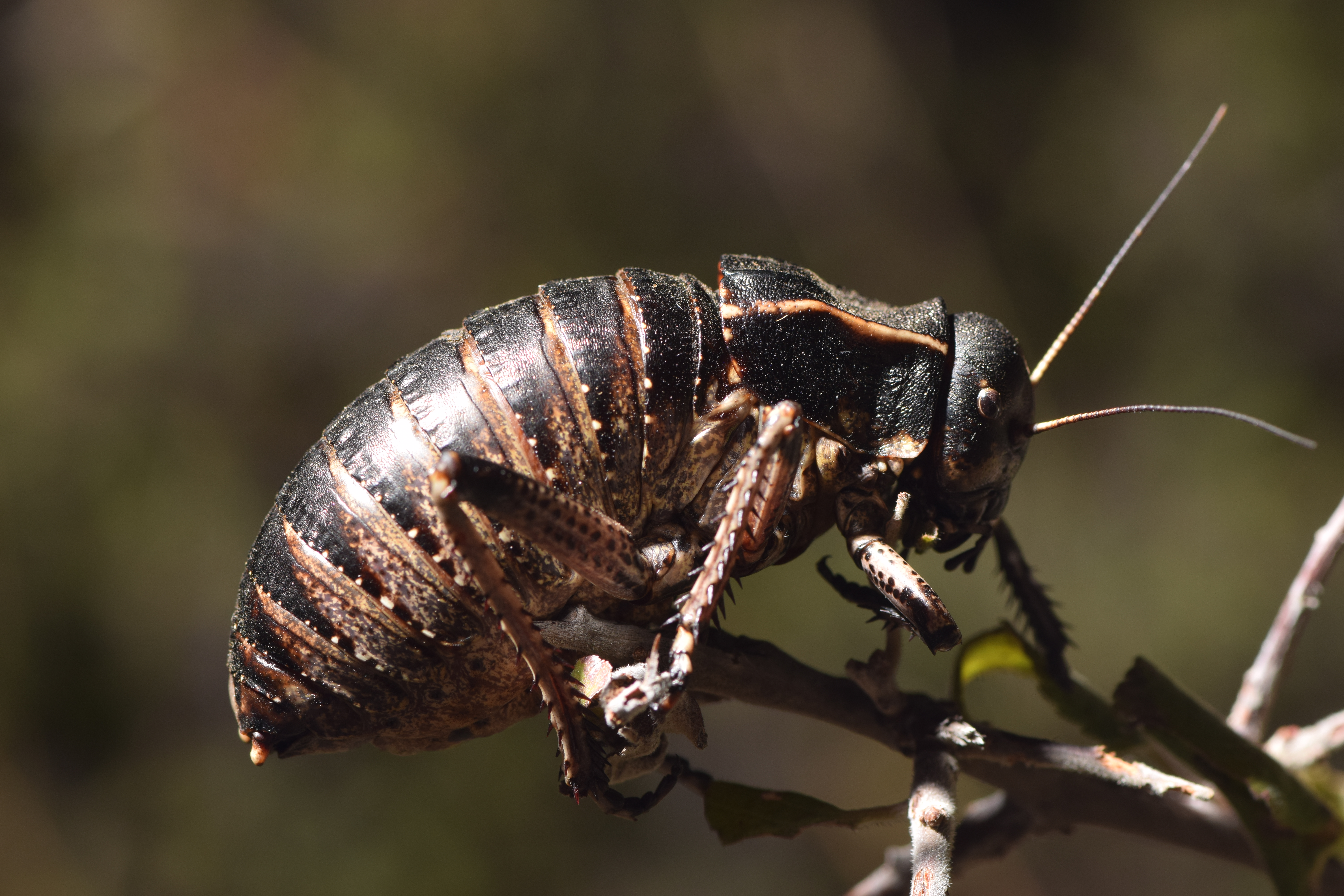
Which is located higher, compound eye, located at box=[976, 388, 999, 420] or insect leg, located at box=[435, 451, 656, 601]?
insect leg, located at box=[435, 451, 656, 601]

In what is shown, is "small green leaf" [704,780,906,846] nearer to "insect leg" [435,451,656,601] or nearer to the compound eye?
"insect leg" [435,451,656,601]

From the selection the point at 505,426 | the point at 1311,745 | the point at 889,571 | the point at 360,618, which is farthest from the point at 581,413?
the point at 1311,745

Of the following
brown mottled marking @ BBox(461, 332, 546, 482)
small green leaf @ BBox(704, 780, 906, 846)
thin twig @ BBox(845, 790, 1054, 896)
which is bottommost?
thin twig @ BBox(845, 790, 1054, 896)

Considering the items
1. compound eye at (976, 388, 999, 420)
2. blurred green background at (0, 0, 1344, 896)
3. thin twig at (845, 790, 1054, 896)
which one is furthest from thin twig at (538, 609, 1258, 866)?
blurred green background at (0, 0, 1344, 896)

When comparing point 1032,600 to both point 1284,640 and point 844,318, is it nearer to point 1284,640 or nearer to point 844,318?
point 1284,640

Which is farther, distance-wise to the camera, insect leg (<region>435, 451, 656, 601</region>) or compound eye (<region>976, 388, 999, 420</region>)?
compound eye (<region>976, 388, 999, 420</region>)

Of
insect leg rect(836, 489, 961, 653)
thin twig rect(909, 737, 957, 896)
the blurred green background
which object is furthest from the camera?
the blurred green background

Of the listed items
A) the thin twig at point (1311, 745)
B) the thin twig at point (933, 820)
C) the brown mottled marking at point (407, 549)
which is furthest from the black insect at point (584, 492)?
the thin twig at point (1311, 745)

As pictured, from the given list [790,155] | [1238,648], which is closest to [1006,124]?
[790,155]
